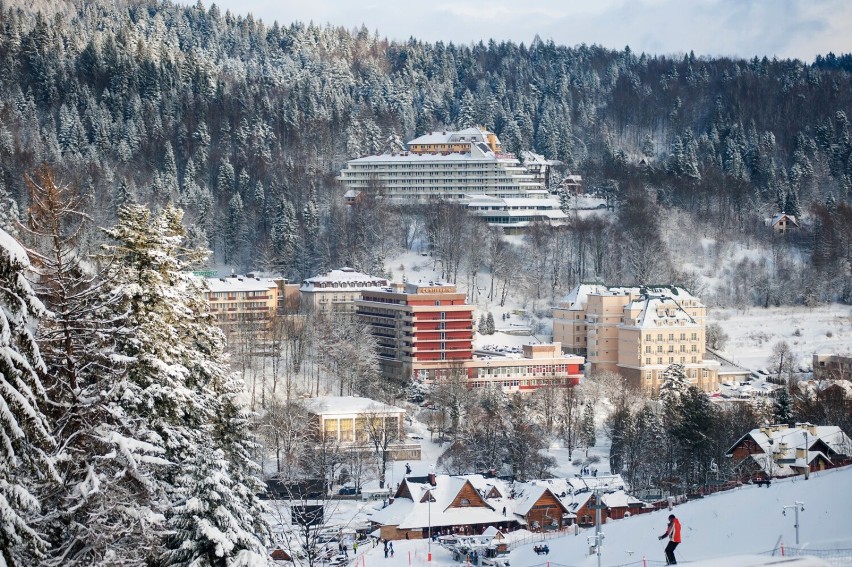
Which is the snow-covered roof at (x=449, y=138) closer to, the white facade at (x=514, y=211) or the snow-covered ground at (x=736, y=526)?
the white facade at (x=514, y=211)

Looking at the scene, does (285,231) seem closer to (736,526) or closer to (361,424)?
(361,424)

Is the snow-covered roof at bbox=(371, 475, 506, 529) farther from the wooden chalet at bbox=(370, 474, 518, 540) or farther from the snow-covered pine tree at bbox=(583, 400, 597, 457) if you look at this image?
the snow-covered pine tree at bbox=(583, 400, 597, 457)

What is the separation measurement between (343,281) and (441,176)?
2927cm

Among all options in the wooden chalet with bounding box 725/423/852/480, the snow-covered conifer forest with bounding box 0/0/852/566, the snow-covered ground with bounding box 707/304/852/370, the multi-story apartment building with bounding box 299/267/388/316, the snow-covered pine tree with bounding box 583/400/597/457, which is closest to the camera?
the snow-covered conifer forest with bounding box 0/0/852/566

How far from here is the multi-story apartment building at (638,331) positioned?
279 ft

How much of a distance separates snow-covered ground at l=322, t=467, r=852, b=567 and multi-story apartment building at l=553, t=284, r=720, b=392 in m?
43.9

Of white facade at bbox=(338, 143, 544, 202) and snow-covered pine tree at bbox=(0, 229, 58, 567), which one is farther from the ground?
white facade at bbox=(338, 143, 544, 202)

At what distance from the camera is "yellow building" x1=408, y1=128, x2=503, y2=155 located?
4818 inches

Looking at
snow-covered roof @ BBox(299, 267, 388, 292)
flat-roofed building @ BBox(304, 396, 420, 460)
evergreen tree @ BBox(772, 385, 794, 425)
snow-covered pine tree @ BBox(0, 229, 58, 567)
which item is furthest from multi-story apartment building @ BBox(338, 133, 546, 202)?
snow-covered pine tree @ BBox(0, 229, 58, 567)

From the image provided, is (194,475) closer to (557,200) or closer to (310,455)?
(310,455)

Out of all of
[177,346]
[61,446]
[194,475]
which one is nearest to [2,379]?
[61,446]

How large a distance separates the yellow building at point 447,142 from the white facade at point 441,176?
4.25 m

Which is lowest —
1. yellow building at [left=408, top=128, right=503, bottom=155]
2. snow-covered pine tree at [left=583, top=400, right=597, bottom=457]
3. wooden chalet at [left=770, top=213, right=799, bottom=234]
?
snow-covered pine tree at [left=583, top=400, right=597, bottom=457]

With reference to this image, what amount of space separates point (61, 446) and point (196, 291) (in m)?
8.60
